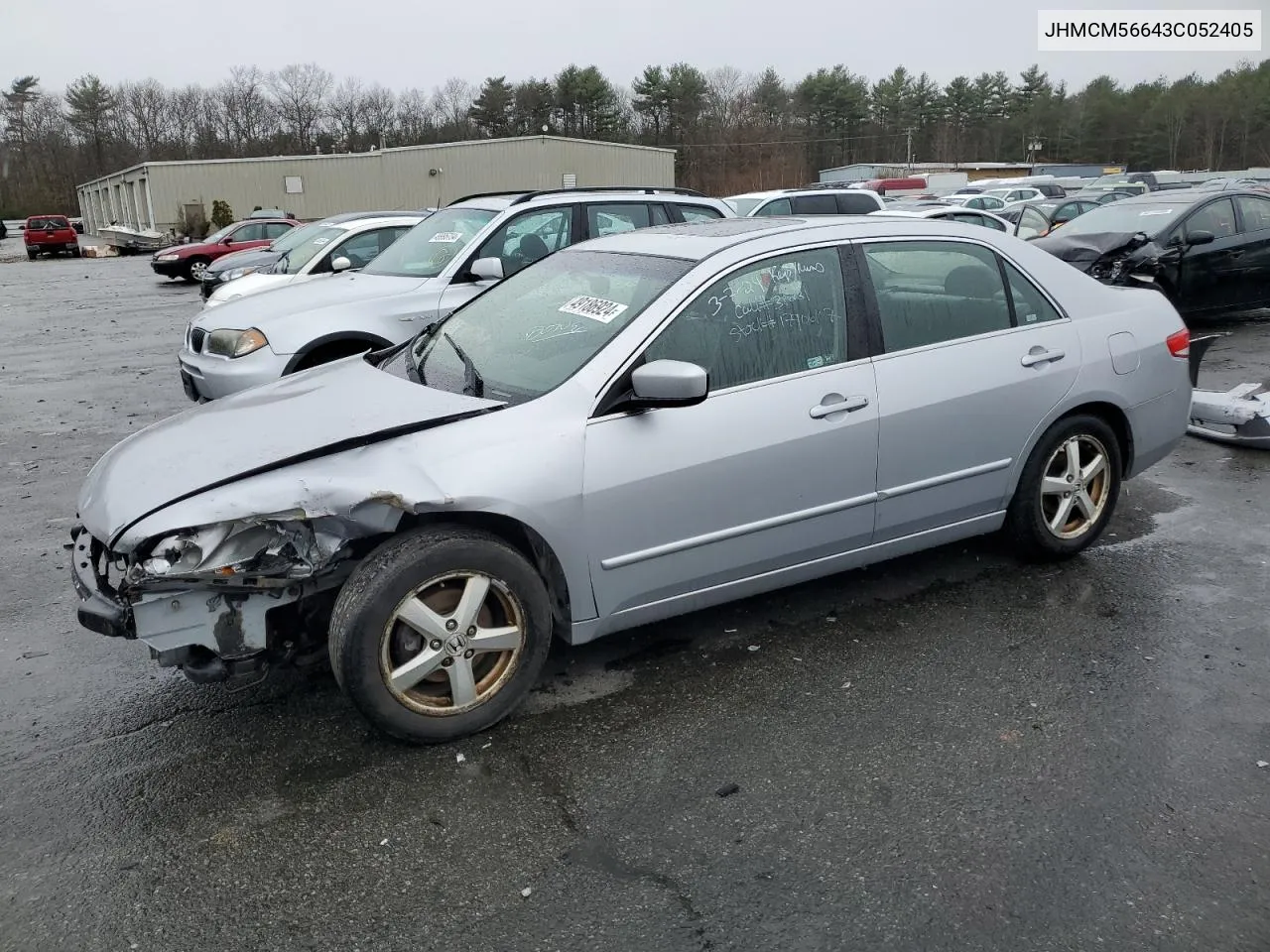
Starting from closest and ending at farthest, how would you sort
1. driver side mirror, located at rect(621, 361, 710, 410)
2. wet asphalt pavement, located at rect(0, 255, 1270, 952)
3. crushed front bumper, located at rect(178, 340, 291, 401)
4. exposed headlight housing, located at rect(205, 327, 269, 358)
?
wet asphalt pavement, located at rect(0, 255, 1270, 952)
driver side mirror, located at rect(621, 361, 710, 410)
crushed front bumper, located at rect(178, 340, 291, 401)
exposed headlight housing, located at rect(205, 327, 269, 358)

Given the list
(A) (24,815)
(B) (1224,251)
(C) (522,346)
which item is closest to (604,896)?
(A) (24,815)

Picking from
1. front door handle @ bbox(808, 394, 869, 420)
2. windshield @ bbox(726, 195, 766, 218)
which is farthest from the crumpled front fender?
windshield @ bbox(726, 195, 766, 218)

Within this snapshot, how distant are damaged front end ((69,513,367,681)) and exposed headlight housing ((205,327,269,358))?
379 cm

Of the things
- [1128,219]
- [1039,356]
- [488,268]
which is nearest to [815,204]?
[1128,219]

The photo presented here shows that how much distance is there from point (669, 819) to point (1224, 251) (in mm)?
11292

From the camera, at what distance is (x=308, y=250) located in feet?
42.1

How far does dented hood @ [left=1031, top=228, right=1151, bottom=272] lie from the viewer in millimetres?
10883

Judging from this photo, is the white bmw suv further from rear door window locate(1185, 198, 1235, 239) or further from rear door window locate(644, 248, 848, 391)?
rear door window locate(1185, 198, 1235, 239)

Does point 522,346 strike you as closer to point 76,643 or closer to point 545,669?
point 545,669

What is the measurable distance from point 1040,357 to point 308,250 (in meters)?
10.7

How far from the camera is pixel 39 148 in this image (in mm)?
86938

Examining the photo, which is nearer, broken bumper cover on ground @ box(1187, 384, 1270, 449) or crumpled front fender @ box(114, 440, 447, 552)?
crumpled front fender @ box(114, 440, 447, 552)

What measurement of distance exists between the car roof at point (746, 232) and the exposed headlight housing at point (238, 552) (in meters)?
1.87

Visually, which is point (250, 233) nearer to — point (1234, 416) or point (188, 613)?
point (1234, 416)
